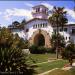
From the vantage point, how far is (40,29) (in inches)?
2734

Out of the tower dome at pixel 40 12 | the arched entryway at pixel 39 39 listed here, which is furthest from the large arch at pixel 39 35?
the tower dome at pixel 40 12

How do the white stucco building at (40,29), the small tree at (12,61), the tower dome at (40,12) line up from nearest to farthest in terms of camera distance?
the small tree at (12,61) → the white stucco building at (40,29) → the tower dome at (40,12)

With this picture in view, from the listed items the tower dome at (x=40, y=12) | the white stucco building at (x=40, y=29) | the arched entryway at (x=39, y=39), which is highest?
the tower dome at (x=40, y=12)

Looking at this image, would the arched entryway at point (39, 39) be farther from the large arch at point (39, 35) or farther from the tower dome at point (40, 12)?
the tower dome at point (40, 12)

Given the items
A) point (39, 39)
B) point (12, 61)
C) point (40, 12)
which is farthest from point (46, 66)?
point (40, 12)

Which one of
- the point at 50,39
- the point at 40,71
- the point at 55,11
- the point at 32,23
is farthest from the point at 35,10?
the point at 40,71

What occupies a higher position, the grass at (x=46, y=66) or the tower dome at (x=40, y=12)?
the tower dome at (x=40, y=12)

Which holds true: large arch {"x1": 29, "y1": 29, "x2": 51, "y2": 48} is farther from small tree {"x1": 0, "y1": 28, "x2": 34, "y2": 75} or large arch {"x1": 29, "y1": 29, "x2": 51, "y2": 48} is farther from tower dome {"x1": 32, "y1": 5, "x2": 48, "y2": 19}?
small tree {"x1": 0, "y1": 28, "x2": 34, "y2": 75}

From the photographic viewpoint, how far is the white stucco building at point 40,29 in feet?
215

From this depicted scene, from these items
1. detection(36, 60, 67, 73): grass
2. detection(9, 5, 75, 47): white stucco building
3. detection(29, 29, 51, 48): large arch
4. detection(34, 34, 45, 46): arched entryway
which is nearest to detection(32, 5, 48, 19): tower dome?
detection(9, 5, 75, 47): white stucco building

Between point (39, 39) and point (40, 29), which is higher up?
point (40, 29)

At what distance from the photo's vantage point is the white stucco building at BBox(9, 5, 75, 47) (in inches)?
2584

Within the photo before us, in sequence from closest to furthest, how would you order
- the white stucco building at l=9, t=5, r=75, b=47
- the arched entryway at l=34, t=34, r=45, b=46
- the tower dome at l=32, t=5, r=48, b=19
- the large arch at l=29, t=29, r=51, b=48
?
the white stucco building at l=9, t=5, r=75, b=47, the large arch at l=29, t=29, r=51, b=48, the arched entryway at l=34, t=34, r=45, b=46, the tower dome at l=32, t=5, r=48, b=19

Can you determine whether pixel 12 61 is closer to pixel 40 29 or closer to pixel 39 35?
pixel 40 29
